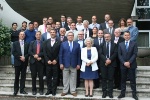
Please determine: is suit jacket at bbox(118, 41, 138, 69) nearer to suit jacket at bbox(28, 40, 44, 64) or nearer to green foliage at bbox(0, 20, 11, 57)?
suit jacket at bbox(28, 40, 44, 64)

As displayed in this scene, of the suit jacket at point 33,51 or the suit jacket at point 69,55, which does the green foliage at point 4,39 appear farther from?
the suit jacket at point 69,55

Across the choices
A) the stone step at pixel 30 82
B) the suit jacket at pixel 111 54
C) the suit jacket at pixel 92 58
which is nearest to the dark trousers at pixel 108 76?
the suit jacket at pixel 111 54

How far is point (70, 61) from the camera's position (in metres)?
8.26

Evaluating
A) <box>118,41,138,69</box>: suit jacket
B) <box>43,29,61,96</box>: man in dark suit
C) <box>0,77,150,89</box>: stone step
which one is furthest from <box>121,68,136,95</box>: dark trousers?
<box>43,29,61,96</box>: man in dark suit

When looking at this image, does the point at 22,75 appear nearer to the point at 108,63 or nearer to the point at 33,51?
the point at 33,51

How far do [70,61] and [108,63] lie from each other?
3.32ft

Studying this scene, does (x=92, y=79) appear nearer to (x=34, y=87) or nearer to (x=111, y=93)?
(x=111, y=93)

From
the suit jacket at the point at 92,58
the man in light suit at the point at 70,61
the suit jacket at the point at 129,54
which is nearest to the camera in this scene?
the suit jacket at the point at 129,54

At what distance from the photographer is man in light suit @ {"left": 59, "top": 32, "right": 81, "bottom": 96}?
824 centimetres

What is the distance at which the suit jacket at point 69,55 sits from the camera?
8.24 metres

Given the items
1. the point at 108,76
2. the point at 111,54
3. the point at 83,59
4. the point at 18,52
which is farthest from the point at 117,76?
the point at 18,52

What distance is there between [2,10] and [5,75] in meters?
5.64

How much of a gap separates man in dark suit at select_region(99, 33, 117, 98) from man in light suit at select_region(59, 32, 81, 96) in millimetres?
652

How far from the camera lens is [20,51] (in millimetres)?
8484
